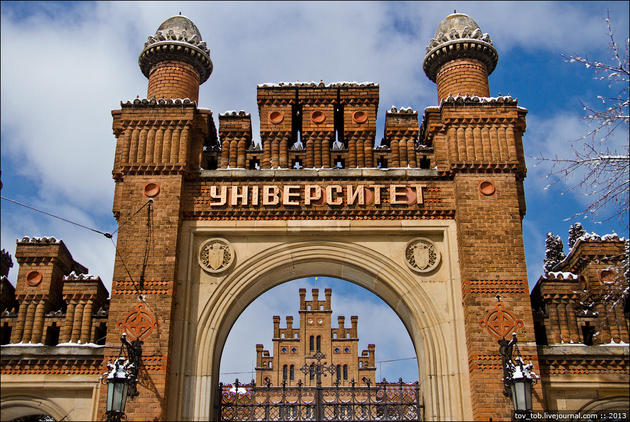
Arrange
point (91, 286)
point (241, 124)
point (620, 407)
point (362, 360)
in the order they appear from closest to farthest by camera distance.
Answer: point (620, 407), point (91, 286), point (241, 124), point (362, 360)

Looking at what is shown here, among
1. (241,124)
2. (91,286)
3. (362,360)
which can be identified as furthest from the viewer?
(362,360)

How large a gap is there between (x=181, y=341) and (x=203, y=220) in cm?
241

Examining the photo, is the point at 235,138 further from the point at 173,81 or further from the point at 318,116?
the point at 173,81

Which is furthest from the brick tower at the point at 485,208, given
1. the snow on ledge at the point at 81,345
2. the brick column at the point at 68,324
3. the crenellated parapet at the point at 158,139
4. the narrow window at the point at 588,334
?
the brick column at the point at 68,324

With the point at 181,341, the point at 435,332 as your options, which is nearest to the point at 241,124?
the point at 181,341

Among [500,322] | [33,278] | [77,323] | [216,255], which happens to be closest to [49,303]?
[33,278]

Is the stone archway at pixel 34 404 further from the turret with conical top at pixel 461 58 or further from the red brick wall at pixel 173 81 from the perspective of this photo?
the turret with conical top at pixel 461 58

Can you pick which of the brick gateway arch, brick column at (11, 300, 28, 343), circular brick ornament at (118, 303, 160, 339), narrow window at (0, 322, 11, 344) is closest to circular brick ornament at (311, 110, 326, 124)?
the brick gateway arch

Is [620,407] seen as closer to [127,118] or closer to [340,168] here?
[340,168]

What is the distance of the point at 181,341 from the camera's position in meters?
12.9

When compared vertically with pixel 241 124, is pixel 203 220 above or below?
below

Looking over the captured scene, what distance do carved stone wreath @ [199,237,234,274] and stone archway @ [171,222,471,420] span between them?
0.15m

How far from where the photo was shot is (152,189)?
13820 millimetres

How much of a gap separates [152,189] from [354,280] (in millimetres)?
4407
